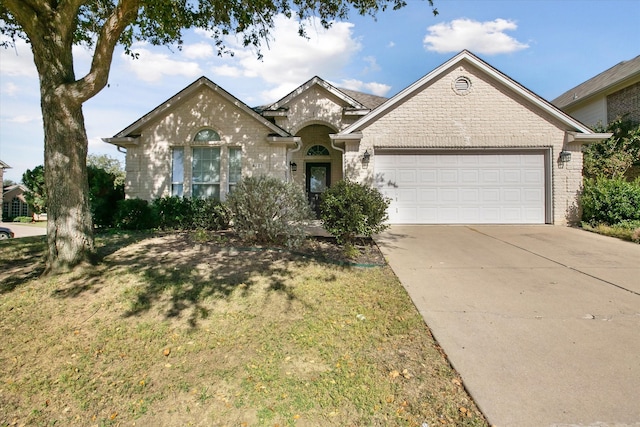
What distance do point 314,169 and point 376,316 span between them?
12.1 m

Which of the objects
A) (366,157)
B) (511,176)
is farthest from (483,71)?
(366,157)

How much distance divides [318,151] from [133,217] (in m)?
8.19

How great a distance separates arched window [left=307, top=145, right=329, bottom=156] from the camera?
1596 centimetres

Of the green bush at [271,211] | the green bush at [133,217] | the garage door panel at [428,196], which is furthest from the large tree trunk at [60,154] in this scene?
the garage door panel at [428,196]

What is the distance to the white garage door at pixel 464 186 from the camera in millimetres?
11859

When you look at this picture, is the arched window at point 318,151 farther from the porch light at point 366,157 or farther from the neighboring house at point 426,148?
the porch light at point 366,157

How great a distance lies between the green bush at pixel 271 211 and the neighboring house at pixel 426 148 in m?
4.23

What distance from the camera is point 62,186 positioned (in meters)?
5.79

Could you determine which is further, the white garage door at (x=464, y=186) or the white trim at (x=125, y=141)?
the white trim at (x=125, y=141)

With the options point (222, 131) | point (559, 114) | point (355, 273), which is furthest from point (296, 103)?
point (355, 273)

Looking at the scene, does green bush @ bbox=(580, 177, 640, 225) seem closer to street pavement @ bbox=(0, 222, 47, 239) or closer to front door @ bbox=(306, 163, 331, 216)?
front door @ bbox=(306, 163, 331, 216)

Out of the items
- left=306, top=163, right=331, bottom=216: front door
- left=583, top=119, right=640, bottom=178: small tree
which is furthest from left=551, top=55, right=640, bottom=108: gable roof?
left=306, top=163, right=331, bottom=216: front door

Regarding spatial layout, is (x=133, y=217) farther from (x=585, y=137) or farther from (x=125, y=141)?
(x=585, y=137)

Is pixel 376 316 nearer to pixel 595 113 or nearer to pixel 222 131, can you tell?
pixel 222 131
